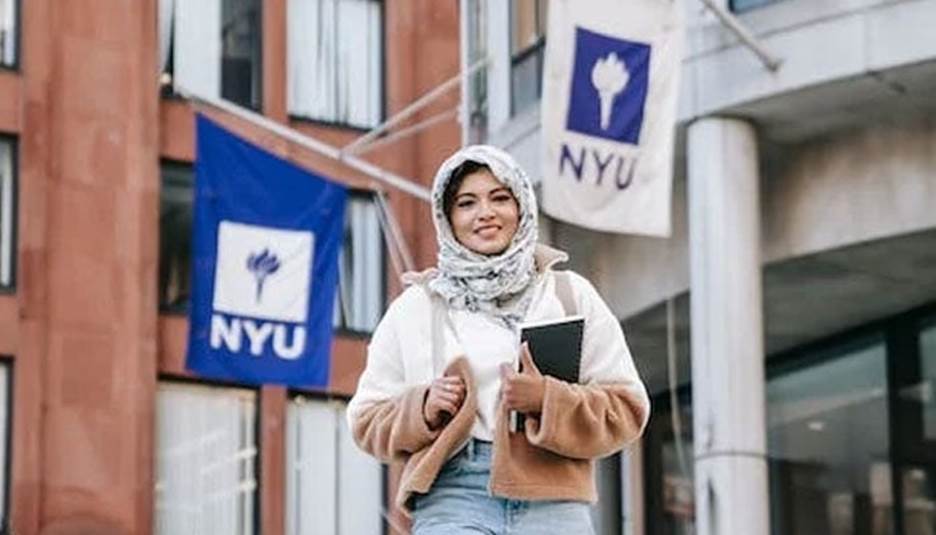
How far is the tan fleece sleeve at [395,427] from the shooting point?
7.87m

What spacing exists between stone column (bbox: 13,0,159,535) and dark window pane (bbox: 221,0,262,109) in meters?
1.86

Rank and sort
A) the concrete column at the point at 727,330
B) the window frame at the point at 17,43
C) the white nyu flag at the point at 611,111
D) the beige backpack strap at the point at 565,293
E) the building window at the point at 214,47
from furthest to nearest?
the building window at the point at 214,47, the window frame at the point at 17,43, the concrete column at the point at 727,330, the white nyu flag at the point at 611,111, the beige backpack strap at the point at 565,293

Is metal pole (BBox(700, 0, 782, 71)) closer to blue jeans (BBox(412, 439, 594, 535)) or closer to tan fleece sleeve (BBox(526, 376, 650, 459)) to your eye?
tan fleece sleeve (BBox(526, 376, 650, 459))

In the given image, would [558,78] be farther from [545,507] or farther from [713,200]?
[545,507]

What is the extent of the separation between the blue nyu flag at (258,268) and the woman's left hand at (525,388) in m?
27.0

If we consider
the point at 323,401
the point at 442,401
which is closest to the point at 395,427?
the point at 442,401

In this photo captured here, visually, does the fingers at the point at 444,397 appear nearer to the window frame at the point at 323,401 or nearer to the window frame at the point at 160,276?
the window frame at the point at 160,276

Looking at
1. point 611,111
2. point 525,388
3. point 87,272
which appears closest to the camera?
point 525,388

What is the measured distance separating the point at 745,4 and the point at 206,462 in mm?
20178

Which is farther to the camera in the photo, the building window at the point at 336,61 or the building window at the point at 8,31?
the building window at the point at 336,61

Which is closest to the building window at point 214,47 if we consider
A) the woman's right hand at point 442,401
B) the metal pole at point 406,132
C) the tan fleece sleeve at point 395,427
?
the metal pole at point 406,132

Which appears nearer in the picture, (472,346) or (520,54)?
(472,346)

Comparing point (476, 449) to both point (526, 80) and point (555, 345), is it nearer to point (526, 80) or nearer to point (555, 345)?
point (555, 345)

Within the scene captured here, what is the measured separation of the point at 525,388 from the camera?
7695mm
